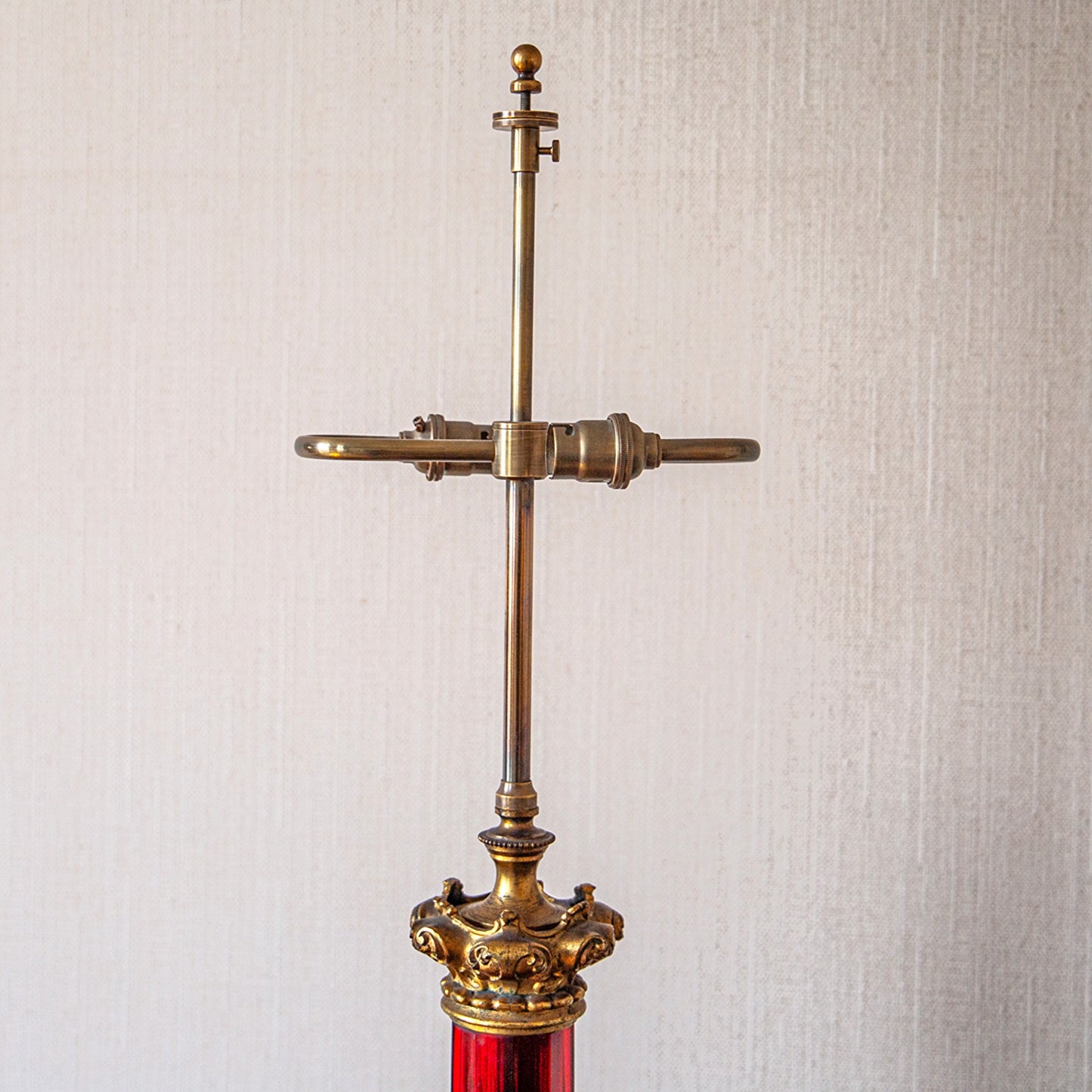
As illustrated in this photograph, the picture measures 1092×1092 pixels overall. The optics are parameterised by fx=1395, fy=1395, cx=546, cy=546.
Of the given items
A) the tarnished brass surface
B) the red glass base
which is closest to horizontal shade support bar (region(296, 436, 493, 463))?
the tarnished brass surface

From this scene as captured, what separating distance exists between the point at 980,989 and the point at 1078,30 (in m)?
0.67

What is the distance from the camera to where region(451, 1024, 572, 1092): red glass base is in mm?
671

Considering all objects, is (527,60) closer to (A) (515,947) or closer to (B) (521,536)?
(B) (521,536)

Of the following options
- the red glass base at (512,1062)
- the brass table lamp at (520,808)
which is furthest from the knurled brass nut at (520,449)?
the red glass base at (512,1062)

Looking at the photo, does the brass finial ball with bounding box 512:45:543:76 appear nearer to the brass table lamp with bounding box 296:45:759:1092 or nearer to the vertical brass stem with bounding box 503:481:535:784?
the brass table lamp with bounding box 296:45:759:1092

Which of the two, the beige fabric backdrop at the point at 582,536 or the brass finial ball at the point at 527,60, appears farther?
the beige fabric backdrop at the point at 582,536

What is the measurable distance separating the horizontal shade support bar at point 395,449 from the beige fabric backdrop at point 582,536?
29 cm

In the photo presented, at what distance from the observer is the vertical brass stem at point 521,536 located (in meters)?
0.71

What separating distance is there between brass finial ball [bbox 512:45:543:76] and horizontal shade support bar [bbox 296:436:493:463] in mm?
192

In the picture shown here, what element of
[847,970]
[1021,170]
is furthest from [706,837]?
[1021,170]

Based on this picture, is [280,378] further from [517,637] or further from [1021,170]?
[1021,170]

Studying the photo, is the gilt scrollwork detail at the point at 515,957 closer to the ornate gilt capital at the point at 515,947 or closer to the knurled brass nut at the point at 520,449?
the ornate gilt capital at the point at 515,947

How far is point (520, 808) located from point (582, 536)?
1.04 feet

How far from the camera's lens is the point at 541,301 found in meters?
0.98
